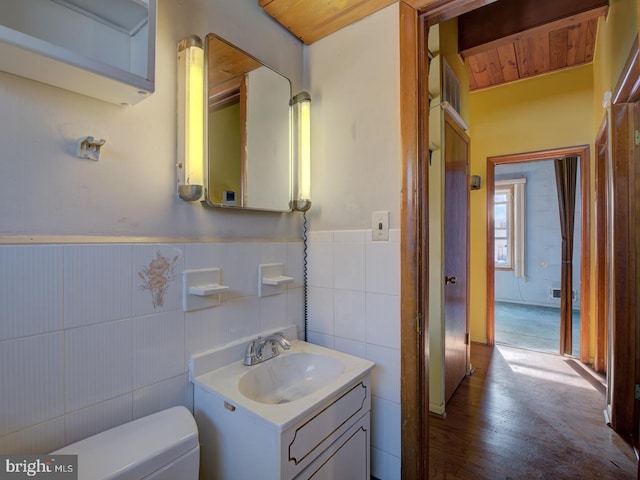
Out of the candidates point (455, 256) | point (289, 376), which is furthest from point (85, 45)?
point (455, 256)

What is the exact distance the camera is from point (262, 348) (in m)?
1.27

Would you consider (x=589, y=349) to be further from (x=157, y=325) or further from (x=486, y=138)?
(x=157, y=325)

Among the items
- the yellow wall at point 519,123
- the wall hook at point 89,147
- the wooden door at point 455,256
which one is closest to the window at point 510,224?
the yellow wall at point 519,123

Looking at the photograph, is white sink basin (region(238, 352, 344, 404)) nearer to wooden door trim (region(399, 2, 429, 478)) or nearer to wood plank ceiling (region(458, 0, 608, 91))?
wooden door trim (region(399, 2, 429, 478))

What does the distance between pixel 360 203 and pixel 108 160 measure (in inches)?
38.3

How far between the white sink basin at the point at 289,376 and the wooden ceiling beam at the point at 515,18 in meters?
2.71

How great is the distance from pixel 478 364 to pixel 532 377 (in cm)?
43

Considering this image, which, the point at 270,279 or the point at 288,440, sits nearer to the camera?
the point at 288,440

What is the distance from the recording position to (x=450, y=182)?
228 centimetres

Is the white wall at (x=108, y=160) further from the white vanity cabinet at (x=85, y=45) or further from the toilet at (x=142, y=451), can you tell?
the toilet at (x=142, y=451)

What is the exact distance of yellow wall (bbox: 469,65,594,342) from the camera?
3.05m

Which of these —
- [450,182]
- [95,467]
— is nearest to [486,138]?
[450,182]

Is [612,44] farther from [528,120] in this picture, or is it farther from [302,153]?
[302,153]
